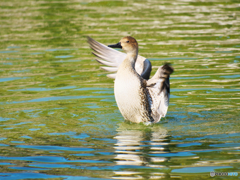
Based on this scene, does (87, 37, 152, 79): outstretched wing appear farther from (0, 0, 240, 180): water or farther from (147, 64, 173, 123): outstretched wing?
(147, 64, 173, 123): outstretched wing

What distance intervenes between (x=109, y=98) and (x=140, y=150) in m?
3.39

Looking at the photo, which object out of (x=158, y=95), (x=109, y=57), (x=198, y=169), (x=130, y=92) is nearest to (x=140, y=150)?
(x=198, y=169)

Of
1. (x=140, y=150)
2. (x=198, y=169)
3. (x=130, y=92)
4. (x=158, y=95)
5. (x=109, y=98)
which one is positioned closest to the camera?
(x=198, y=169)

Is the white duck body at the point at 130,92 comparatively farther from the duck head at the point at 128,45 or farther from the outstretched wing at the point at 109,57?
the outstretched wing at the point at 109,57

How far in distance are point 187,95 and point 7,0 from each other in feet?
55.1

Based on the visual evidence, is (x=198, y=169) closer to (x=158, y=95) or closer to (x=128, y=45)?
(x=158, y=95)

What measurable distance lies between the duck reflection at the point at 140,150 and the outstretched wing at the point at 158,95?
318mm

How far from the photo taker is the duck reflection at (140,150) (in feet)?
17.4

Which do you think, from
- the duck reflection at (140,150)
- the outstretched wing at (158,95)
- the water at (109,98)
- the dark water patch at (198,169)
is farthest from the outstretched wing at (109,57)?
the dark water patch at (198,169)

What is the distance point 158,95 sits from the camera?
7633mm

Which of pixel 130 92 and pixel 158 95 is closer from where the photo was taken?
pixel 130 92

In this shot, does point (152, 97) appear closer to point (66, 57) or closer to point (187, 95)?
point (187, 95)

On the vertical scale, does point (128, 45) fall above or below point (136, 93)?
above

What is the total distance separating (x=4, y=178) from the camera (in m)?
5.23
